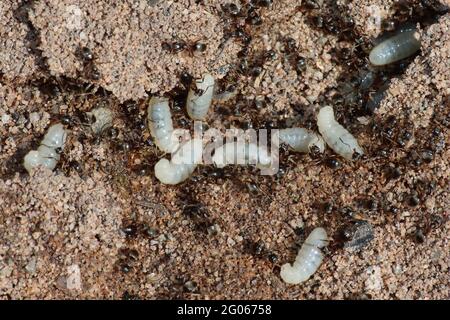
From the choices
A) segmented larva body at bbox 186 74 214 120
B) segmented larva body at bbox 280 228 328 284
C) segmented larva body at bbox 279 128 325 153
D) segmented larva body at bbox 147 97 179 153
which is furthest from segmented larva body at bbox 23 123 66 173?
segmented larva body at bbox 280 228 328 284

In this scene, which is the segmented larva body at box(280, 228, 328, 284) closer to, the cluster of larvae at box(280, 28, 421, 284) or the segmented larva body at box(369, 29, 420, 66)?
the cluster of larvae at box(280, 28, 421, 284)

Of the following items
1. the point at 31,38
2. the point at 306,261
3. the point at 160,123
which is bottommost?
the point at 306,261

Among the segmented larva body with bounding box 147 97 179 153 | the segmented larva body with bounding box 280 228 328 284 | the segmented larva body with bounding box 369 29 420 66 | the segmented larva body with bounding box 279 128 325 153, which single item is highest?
the segmented larva body with bounding box 369 29 420 66

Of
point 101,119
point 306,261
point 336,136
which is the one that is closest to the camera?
point 306,261

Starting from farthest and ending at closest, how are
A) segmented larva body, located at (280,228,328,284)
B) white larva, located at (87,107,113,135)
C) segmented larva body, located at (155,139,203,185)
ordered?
white larva, located at (87,107,113,135), segmented larva body, located at (155,139,203,185), segmented larva body, located at (280,228,328,284)

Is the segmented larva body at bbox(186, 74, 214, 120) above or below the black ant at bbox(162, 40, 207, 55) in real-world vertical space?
below

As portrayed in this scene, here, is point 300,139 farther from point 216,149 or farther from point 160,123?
point 160,123

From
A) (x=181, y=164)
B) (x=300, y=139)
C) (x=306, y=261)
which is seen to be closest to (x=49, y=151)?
(x=181, y=164)
